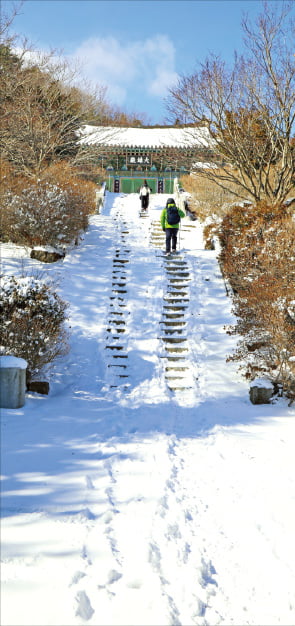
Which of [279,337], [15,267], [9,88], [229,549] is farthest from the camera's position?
[9,88]

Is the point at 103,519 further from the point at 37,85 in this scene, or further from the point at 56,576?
the point at 37,85

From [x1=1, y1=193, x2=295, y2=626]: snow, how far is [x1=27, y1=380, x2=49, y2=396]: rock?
15 cm

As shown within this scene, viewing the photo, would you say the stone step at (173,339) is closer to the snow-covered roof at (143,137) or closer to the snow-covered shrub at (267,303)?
the snow-covered shrub at (267,303)

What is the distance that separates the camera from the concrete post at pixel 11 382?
655 centimetres

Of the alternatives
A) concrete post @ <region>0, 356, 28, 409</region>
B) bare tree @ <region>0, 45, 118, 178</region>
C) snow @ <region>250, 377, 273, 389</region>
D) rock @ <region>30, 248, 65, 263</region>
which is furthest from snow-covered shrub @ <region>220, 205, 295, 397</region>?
bare tree @ <region>0, 45, 118, 178</region>

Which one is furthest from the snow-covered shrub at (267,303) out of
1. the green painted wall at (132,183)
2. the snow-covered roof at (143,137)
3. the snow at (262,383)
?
the green painted wall at (132,183)

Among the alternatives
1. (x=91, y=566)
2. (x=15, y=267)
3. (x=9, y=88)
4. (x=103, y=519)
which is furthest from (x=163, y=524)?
(x=9, y=88)

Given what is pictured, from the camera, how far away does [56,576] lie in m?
3.55

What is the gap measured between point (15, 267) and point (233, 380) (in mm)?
6504

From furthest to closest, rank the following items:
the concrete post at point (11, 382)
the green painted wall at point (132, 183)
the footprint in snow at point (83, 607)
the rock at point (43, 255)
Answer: the green painted wall at point (132, 183) < the rock at point (43, 255) < the concrete post at point (11, 382) < the footprint in snow at point (83, 607)

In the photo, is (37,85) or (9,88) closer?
(9,88)

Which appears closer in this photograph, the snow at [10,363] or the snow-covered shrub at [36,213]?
the snow at [10,363]

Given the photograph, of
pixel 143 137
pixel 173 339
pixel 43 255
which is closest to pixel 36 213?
pixel 43 255

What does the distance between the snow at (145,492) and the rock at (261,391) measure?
159 mm
